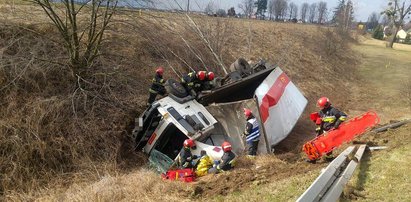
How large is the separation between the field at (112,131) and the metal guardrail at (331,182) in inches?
11.8

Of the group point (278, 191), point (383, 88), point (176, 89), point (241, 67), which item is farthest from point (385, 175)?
point (383, 88)

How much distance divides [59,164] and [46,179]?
1.58 ft

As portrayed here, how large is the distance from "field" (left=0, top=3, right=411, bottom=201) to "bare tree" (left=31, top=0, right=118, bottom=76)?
42 cm

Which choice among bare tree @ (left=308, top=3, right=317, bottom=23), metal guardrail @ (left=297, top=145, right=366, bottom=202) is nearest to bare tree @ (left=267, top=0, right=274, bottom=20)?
bare tree @ (left=308, top=3, right=317, bottom=23)

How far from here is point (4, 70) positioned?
30.0ft

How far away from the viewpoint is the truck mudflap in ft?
24.1

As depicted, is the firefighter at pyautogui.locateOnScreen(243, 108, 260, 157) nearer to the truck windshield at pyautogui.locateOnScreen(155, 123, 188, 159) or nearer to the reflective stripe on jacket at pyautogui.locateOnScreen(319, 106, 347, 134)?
the reflective stripe on jacket at pyautogui.locateOnScreen(319, 106, 347, 134)

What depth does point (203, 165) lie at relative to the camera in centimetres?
777

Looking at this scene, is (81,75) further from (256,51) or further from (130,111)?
(256,51)

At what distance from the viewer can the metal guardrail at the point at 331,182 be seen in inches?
176

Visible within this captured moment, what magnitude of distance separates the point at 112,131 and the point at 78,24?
321 cm

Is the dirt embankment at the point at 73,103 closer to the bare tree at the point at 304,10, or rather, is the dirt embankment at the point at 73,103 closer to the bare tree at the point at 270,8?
the bare tree at the point at 270,8

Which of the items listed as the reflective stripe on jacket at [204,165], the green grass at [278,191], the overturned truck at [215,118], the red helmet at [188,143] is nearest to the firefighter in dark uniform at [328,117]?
the overturned truck at [215,118]

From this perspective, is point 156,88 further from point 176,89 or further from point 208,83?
point 208,83
